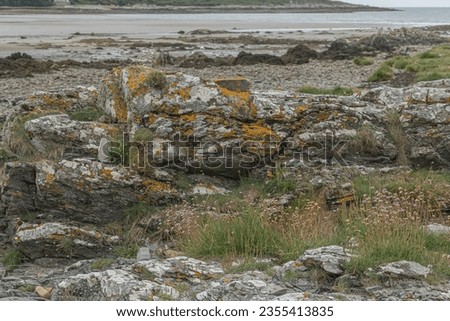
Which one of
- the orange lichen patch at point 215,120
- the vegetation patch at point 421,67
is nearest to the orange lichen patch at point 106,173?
the orange lichen patch at point 215,120

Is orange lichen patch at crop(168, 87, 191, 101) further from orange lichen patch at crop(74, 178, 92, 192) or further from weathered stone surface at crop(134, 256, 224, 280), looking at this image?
weathered stone surface at crop(134, 256, 224, 280)

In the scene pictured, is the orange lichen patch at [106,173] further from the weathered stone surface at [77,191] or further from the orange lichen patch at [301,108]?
the orange lichen patch at [301,108]

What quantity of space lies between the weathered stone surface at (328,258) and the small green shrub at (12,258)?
435 centimetres

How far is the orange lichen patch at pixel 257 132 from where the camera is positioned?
10.6m

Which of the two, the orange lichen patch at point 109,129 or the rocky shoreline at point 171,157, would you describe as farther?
the orange lichen patch at point 109,129

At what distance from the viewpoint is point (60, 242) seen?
353 inches

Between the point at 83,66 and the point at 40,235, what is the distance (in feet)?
82.4

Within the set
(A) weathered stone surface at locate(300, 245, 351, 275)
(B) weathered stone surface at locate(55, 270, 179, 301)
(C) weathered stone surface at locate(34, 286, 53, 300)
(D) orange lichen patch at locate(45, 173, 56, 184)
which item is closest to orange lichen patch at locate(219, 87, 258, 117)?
(D) orange lichen patch at locate(45, 173, 56, 184)

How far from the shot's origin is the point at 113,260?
8312 millimetres

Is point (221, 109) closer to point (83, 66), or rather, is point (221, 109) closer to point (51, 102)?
point (51, 102)

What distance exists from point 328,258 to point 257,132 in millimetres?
4349

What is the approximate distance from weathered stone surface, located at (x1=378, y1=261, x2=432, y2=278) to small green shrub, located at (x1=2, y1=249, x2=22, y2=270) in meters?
5.21

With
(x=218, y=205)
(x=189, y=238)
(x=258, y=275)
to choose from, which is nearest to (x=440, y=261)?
(x=258, y=275)

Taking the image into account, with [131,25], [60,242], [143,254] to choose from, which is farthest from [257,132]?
[131,25]
